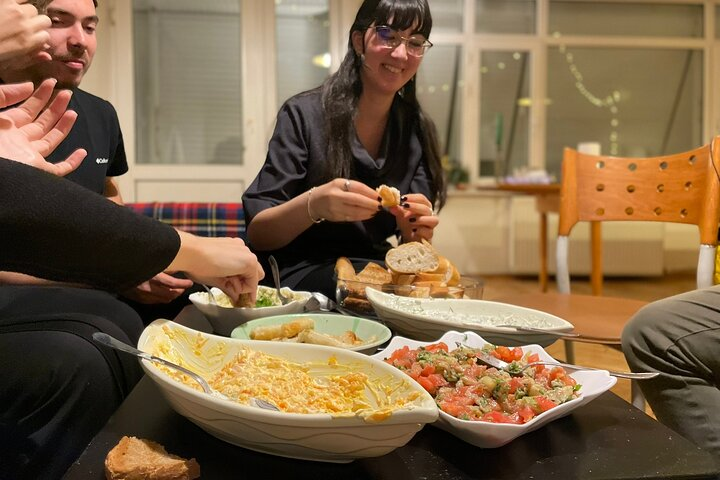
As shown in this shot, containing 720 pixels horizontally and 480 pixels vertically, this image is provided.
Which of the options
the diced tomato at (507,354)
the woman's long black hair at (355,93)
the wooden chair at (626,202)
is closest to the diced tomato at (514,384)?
the diced tomato at (507,354)

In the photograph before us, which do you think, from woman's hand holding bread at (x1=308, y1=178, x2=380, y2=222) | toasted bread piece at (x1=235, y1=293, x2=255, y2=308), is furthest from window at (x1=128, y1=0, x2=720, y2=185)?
toasted bread piece at (x1=235, y1=293, x2=255, y2=308)

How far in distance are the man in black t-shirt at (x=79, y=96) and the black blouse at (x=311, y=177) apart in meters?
0.35

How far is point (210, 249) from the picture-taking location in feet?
2.70

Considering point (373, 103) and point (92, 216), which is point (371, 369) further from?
point (373, 103)

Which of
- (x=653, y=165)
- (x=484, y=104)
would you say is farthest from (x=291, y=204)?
(x=484, y=104)

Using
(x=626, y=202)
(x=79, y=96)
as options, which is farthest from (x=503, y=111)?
(x=79, y=96)

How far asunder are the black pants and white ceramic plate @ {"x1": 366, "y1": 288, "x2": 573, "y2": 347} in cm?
45

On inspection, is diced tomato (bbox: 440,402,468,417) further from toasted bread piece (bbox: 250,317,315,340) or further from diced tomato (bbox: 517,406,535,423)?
toasted bread piece (bbox: 250,317,315,340)

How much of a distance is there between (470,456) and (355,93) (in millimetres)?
1343

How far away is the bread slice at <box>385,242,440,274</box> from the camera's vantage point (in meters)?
1.26

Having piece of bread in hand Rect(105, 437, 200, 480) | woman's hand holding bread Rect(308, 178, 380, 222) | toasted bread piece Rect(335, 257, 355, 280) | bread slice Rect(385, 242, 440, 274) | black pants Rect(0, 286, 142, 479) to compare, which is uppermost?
woman's hand holding bread Rect(308, 178, 380, 222)

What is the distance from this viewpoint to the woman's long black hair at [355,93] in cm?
161

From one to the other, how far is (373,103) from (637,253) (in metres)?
4.98

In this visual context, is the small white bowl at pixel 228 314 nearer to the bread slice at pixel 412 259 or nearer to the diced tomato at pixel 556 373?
the bread slice at pixel 412 259
